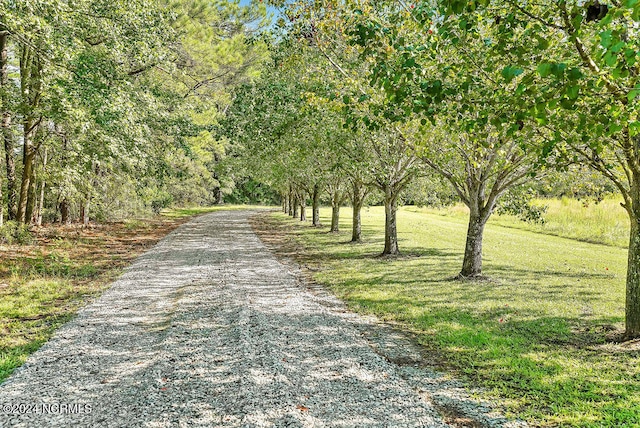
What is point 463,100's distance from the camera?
5.61 metres

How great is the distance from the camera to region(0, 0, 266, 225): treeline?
397 inches

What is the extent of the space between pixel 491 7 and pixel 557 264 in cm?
1186

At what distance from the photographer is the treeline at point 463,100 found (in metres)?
4.59

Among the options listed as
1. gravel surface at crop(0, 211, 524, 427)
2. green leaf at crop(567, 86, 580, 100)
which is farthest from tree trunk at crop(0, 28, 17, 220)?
green leaf at crop(567, 86, 580, 100)

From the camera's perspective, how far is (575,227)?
25.0 meters

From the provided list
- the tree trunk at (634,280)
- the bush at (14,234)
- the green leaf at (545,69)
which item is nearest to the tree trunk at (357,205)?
the tree trunk at (634,280)

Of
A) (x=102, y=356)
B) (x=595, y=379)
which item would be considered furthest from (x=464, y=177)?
(x=102, y=356)

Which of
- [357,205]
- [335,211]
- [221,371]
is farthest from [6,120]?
[335,211]

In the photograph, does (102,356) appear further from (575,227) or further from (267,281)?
(575,227)

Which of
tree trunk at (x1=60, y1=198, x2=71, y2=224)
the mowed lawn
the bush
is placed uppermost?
tree trunk at (x1=60, y1=198, x2=71, y2=224)

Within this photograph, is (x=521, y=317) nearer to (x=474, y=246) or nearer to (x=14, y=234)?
(x=474, y=246)

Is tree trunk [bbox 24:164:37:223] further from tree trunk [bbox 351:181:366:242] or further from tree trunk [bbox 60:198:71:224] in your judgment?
tree trunk [bbox 351:181:366:242]

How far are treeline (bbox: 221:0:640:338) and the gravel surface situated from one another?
10.9 ft

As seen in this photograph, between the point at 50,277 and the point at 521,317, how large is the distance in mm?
11333
